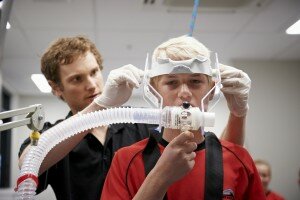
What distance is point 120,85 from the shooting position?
105 cm

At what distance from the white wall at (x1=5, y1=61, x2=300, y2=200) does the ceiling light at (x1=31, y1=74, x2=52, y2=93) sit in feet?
2.70

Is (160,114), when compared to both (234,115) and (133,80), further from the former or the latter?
(234,115)

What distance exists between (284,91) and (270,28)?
4.25 feet

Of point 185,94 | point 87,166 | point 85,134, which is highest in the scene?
point 185,94

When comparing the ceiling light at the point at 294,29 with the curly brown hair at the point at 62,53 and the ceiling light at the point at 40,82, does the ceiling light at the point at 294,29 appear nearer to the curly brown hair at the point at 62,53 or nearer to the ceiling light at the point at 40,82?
the curly brown hair at the point at 62,53

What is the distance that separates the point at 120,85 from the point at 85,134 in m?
0.26

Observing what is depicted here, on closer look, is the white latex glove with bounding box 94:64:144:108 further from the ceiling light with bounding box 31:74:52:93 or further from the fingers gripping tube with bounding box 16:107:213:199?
the ceiling light with bounding box 31:74:52:93

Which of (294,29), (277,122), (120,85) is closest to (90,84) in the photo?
(120,85)

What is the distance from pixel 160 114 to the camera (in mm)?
920

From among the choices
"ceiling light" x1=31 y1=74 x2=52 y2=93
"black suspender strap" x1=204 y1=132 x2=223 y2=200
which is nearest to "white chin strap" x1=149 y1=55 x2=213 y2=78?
"black suspender strap" x1=204 y1=132 x2=223 y2=200

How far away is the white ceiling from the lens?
3100 mm

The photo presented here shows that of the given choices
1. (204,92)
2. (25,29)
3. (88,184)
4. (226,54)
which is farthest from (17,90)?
(204,92)

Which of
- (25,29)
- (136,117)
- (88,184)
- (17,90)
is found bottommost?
(88,184)

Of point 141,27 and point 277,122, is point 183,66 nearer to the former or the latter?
point 141,27
